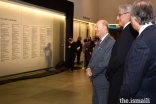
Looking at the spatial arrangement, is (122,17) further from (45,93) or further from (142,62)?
(45,93)

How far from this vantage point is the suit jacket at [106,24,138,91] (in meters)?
2.54

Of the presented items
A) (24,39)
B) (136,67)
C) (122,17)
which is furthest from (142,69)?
(24,39)

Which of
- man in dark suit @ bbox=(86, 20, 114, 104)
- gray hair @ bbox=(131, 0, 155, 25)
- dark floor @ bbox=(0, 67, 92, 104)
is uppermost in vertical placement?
gray hair @ bbox=(131, 0, 155, 25)

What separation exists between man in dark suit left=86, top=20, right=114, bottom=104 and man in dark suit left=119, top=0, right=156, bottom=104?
1386 mm

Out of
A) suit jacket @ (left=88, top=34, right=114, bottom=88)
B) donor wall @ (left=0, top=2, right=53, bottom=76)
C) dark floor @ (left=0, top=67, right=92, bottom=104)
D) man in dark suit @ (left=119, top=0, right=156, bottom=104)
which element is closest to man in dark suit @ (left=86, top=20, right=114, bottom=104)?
suit jacket @ (left=88, top=34, right=114, bottom=88)

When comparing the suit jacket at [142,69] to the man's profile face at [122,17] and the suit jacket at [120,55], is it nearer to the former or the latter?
the suit jacket at [120,55]

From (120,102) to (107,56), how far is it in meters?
1.41

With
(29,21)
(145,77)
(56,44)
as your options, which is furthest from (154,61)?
(56,44)

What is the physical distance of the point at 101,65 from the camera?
10.7ft

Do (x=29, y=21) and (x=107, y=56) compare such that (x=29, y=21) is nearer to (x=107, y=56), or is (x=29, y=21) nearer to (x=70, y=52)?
(x=70, y=52)

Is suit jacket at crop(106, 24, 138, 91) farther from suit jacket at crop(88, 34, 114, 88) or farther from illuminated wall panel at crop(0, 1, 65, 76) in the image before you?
illuminated wall panel at crop(0, 1, 65, 76)

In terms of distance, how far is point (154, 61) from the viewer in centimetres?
182

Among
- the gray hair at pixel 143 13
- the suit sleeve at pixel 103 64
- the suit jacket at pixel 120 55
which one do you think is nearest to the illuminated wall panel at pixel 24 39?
the suit sleeve at pixel 103 64

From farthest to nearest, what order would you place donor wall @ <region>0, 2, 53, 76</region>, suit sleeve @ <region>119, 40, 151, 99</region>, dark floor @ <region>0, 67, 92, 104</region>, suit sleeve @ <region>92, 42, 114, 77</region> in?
donor wall @ <region>0, 2, 53, 76</region>
dark floor @ <region>0, 67, 92, 104</region>
suit sleeve @ <region>92, 42, 114, 77</region>
suit sleeve @ <region>119, 40, 151, 99</region>
